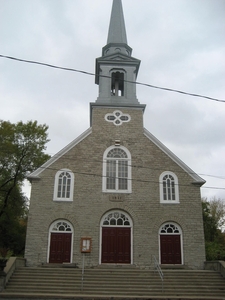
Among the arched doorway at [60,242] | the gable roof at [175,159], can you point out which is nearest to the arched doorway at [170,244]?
the gable roof at [175,159]

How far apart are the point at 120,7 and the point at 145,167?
1608 cm

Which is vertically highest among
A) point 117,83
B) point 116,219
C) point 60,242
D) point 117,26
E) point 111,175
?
point 117,26

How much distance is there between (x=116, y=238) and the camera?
63.9 ft

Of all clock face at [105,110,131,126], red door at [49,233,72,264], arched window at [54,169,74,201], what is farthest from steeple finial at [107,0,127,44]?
red door at [49,233,72,264]

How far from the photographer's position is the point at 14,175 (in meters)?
27.8

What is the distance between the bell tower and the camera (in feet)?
76.3

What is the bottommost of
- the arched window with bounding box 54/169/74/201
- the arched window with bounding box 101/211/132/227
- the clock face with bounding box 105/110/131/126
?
the arched window with bounding box 101/211/132/227

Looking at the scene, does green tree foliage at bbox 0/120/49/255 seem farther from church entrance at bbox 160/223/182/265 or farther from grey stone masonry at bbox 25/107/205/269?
church entrance at bbox 160/223/182/265

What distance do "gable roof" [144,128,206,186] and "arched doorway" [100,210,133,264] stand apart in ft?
15.7

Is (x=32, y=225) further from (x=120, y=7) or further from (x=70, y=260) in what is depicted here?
(x=120, y=7)

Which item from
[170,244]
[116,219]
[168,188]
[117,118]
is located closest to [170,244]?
[170,244]

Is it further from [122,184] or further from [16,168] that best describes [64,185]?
[16,168]

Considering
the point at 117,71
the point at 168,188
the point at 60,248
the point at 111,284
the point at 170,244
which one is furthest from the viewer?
the point at 117,71

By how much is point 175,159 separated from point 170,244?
211 inches
